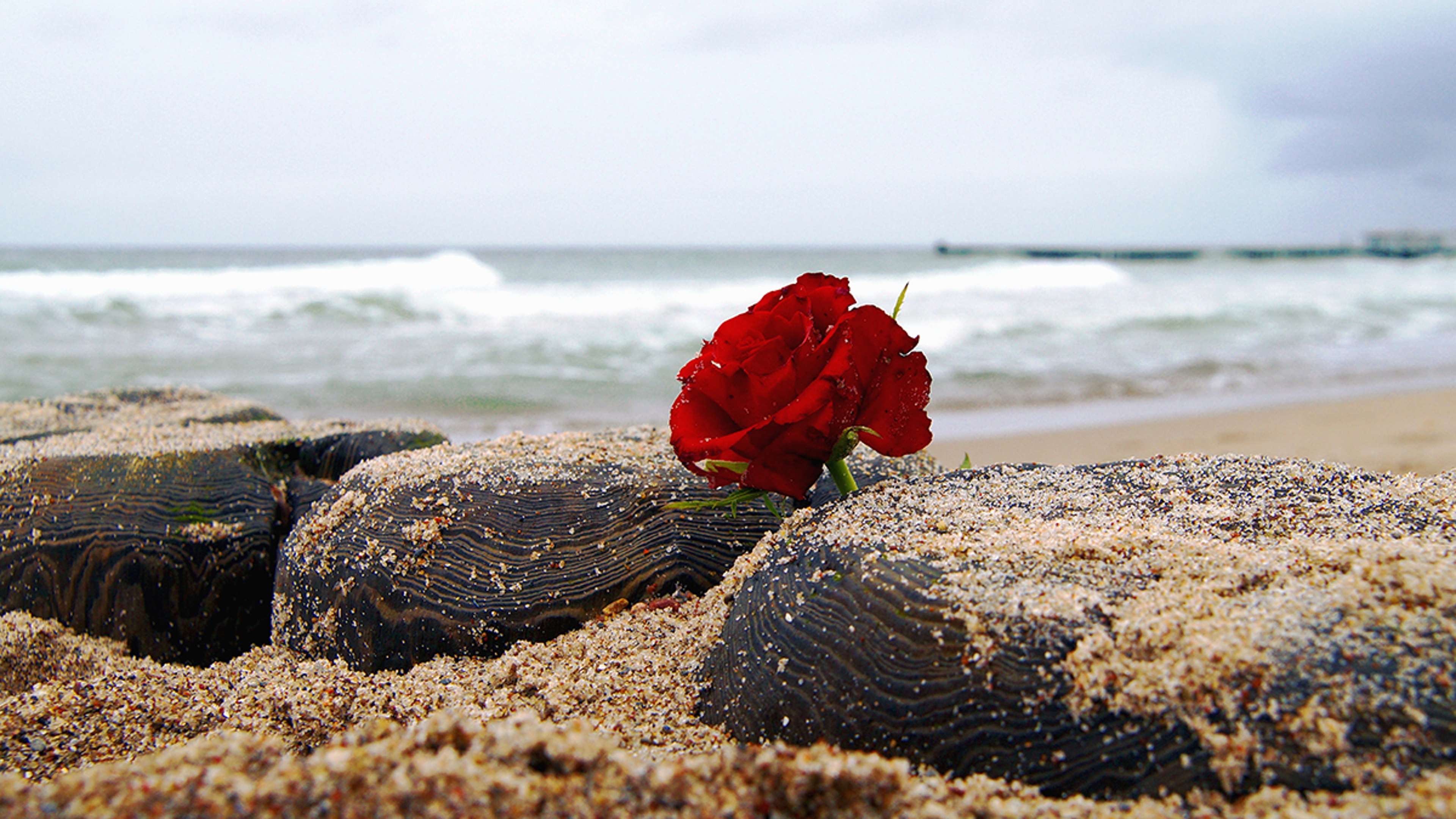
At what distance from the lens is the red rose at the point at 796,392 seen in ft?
4.31

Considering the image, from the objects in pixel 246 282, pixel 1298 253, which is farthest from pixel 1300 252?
pixel 246 282

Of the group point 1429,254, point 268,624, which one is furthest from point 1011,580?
point 1429,254

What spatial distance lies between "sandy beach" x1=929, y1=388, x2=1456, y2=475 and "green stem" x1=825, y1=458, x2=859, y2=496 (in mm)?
3912

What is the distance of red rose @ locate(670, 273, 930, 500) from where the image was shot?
131 cm

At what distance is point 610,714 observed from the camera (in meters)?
1.38

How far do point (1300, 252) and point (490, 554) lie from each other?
238ft

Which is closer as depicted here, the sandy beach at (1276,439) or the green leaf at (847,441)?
the green leaf at (847,441)

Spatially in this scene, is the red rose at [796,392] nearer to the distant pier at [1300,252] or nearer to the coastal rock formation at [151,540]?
the coastal rock formation at [151,540]

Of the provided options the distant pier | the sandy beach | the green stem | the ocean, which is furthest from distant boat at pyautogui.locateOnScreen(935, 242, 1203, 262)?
the green stem

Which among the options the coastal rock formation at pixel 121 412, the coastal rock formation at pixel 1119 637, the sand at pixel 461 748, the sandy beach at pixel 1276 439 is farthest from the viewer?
the sandy beach at pixel 1276 439

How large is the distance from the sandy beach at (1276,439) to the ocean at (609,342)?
429 millimetres

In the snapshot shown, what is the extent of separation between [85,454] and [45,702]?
35.9 inches

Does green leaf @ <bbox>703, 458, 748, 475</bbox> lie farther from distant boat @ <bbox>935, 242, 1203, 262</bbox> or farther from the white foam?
distant boat @ <bbox>935, 242, 1203, 262</bbox>

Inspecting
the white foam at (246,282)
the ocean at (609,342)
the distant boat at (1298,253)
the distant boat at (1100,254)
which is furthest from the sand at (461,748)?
the distant boat at (1298,253)
